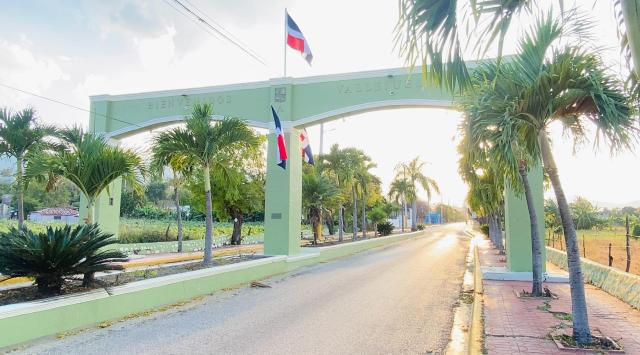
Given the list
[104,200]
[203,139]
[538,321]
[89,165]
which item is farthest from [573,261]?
[104,200]

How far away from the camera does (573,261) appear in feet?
19.0

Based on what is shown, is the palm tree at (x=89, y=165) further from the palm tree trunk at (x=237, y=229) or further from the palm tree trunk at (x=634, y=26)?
the palm tree trunk at (x=237, y=229)

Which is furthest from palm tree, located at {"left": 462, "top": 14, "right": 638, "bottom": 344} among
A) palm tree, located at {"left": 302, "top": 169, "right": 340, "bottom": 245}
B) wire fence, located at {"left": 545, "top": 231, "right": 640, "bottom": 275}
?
palm tree, located at {"left": 302, "top": 169, "right": 340, "bottom": 245}

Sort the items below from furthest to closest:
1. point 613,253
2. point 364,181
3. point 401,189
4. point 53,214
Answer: point 53,214, point 401,189, point 364,181, point 613,253

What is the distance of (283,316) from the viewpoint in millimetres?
7516

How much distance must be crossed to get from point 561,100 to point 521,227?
271 inches

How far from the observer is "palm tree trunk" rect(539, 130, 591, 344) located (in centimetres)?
548

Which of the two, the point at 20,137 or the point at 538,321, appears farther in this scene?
the point at 20,137

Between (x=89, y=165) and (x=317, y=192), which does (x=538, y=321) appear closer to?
(x=89, y=165)

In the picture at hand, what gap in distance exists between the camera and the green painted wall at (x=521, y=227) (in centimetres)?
1171

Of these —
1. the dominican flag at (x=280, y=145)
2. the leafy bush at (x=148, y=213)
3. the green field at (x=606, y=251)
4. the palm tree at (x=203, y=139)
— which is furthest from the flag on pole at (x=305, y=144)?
the leafy bush at (x=148, y=213)

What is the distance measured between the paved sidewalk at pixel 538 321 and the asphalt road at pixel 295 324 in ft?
2.49

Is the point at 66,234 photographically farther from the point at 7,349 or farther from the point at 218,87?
the point at 218,87

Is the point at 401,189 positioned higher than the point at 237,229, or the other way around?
the point at 401,189
